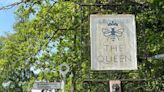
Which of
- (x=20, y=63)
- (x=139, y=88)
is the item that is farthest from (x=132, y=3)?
(x=20, y=63)

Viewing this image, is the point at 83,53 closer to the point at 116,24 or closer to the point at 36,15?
the point at 116,24

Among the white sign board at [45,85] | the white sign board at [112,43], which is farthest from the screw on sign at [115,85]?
the white sign board at [45,85]

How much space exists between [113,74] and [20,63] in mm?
8473

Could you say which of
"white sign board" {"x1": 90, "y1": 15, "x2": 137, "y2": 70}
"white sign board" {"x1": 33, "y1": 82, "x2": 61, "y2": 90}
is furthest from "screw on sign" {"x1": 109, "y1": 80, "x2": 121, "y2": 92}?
"white sign board" {"x1": 33, "y1": 82, "x2": 61, "y2": 90}

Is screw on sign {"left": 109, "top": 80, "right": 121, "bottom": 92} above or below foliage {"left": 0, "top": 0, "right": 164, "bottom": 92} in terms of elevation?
below

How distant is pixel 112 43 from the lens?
9.62 m

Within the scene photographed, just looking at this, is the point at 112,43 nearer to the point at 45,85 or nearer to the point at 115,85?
the point at 115,85

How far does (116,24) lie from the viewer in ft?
32.0

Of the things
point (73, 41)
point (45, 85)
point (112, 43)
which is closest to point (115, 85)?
point (112, 43)

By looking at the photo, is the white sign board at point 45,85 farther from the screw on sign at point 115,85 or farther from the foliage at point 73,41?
the screw on sign at point 115,85

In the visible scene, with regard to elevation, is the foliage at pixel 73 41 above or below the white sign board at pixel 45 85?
above

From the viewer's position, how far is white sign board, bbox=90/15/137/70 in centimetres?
955

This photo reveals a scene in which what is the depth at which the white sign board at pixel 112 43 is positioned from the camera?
9.55 metres

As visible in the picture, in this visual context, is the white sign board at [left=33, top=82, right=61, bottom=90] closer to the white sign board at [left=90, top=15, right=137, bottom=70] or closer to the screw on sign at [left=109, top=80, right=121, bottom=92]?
the white sign board at [left=90, top=15, right=137, bottom=70]
